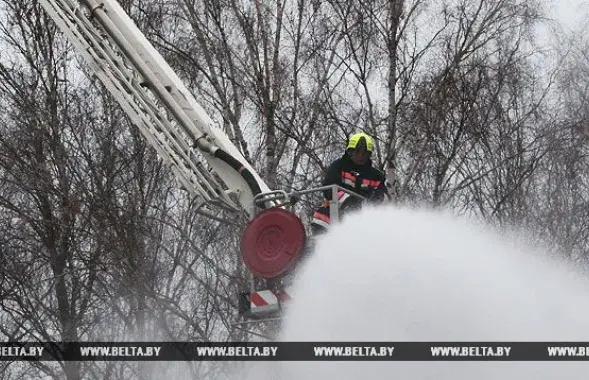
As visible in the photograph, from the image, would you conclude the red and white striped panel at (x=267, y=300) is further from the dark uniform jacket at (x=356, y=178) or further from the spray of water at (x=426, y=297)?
the dark uniform jacket at (x=356, y=178)

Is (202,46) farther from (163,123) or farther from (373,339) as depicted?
(373,339)

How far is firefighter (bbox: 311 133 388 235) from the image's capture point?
389 inches

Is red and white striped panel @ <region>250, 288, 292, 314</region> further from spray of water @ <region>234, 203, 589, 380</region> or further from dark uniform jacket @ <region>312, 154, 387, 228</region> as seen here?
dark uniform jacket @ <region>312, 154, 387, 228</region>

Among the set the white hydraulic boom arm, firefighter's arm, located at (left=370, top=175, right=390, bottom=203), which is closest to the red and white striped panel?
the white hydraulic boom arm

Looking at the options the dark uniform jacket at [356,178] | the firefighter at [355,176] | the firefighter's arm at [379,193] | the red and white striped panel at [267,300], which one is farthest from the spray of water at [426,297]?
the firefighter's arm at [379,193]

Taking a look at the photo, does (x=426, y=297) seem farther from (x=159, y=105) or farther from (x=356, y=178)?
(x=159, y=105)

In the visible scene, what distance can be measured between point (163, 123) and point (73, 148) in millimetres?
9010

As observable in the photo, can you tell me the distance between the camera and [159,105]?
11.0 meters

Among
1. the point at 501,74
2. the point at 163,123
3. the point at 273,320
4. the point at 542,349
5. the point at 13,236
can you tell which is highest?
the point at 501,74

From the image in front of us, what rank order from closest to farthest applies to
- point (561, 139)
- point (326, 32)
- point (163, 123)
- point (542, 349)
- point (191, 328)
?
point (542, 349)
point (163, 123)
point (191, 328)
point (326, 32)
point (561, 139)

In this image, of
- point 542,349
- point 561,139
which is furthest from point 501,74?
point 542,349

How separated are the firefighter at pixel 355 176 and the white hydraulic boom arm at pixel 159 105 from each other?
2.61 feet

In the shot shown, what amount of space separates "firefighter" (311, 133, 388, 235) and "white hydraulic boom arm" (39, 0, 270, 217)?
797 millimetres

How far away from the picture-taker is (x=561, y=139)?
797 inches
